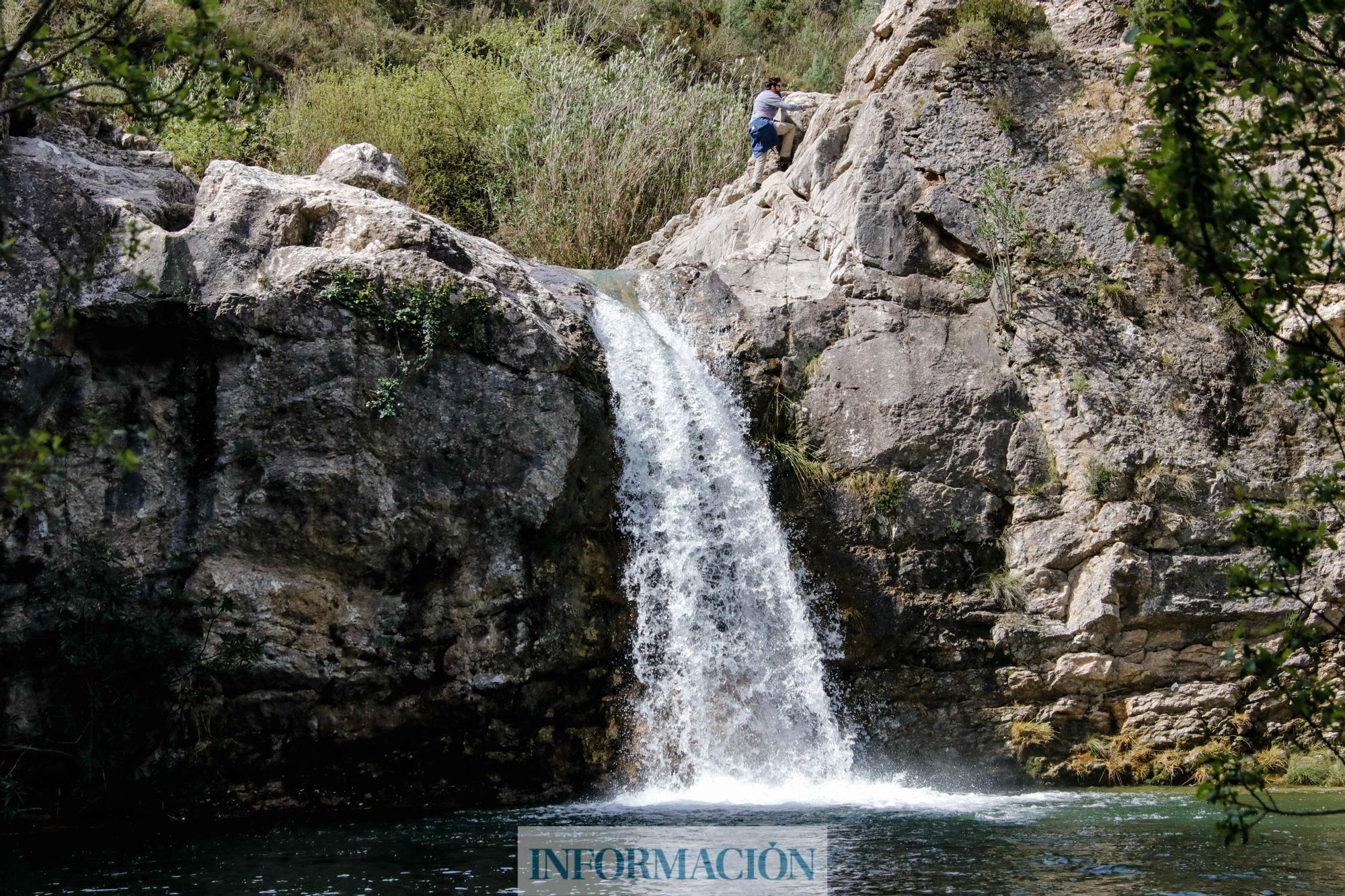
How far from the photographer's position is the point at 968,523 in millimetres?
12875

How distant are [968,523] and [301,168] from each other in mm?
13853

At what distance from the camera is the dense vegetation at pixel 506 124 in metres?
19.9

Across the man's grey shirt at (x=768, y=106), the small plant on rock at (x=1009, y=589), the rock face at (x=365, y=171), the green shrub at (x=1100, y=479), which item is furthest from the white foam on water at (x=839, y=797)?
the man's grey shirt at (x=768, y=106)

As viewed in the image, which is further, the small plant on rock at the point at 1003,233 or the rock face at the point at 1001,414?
the small plant on rock at the point at 1003,233

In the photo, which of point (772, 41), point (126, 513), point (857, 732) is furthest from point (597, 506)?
point (772, 41)

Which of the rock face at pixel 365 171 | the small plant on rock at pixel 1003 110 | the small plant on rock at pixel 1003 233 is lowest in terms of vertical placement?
the small plant on rock at pixel 1003 233

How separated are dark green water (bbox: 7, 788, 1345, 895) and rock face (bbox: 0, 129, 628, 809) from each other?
44.2 inches

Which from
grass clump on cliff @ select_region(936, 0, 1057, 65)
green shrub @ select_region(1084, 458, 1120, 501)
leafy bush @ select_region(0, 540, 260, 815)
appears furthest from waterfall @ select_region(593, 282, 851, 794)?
grass clump on cliff @ select_region(936, 0, 1057, 65)

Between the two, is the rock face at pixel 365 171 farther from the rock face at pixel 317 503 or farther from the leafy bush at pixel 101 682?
the leafy bush at pixel 101 682

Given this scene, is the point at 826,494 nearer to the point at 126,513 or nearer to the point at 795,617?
the point at 795,617

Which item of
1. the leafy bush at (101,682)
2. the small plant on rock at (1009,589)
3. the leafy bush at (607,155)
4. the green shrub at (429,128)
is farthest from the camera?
the green shrub at (429,128)

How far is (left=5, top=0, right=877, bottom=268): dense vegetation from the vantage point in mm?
19891

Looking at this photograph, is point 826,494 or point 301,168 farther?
point 301,168

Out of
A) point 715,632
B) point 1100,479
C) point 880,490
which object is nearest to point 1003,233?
point 1100,479
